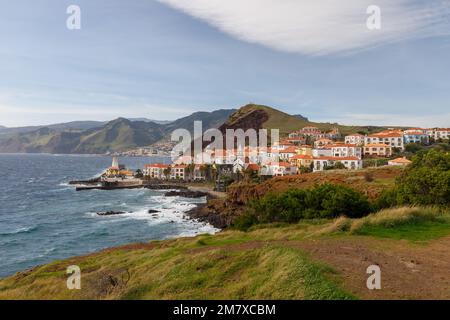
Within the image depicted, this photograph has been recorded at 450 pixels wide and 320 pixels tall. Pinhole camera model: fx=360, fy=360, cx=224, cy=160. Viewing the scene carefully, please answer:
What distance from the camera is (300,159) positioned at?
79188mm

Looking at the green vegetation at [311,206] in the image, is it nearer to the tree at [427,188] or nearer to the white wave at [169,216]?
the tree at [427,188]

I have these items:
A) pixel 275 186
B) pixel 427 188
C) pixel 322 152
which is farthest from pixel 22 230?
pixel 322 152

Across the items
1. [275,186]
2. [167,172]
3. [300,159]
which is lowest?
[167,172]

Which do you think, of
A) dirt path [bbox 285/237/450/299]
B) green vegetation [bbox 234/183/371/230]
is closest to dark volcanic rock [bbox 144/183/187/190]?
green vegetation [bbox 234/183/371/230]

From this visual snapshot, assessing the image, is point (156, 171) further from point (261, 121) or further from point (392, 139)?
point (261, 121)

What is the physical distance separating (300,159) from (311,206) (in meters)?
55.2

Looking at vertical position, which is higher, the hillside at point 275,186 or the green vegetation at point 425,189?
the green vegetation at point 425,189

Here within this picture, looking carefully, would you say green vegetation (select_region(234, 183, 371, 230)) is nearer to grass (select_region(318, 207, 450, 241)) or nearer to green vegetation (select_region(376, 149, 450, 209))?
green vegetation (select_region(376, 149, 450, 209))

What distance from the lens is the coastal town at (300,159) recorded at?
74.2 meters

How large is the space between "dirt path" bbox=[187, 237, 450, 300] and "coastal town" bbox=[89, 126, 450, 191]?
165 feet

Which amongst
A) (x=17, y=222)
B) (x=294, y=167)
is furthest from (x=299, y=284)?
(x=294, y=167)

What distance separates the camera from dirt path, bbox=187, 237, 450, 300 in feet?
27.4

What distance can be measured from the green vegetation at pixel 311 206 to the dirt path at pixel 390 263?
358 inches

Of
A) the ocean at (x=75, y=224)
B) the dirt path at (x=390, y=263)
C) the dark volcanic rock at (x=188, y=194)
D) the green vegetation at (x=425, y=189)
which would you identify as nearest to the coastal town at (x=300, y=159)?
the dark volcanic rock at (x=188, y=194)
